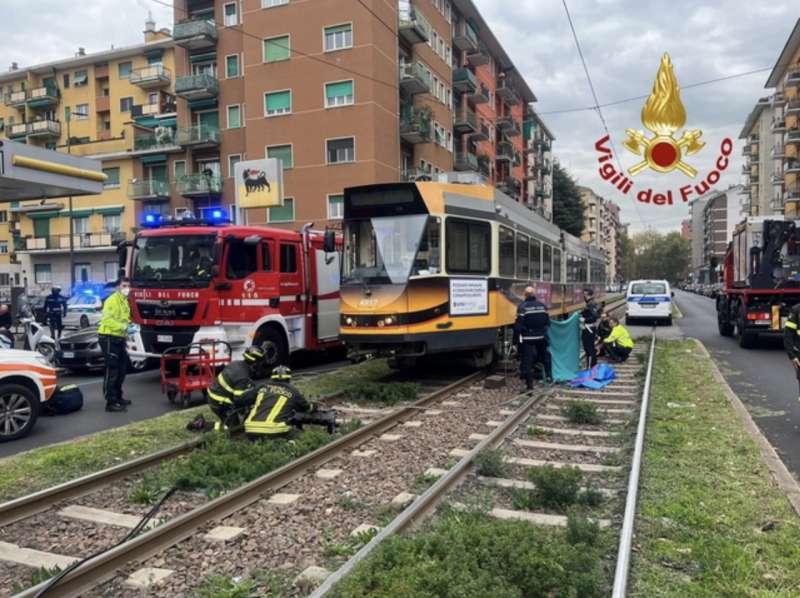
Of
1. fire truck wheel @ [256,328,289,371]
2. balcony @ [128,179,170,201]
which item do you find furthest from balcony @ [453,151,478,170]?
fire truck wheel @ [256,328,289,371]

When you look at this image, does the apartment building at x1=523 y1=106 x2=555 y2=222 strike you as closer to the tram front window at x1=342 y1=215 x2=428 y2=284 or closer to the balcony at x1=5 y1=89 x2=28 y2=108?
the balcony at x1=5 y1=89 x2=28 y2=108

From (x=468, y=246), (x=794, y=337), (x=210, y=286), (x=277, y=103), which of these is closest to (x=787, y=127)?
(x=277, y=103)

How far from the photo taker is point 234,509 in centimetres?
533

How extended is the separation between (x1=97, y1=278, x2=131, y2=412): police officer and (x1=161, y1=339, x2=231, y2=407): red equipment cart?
25.3 inches

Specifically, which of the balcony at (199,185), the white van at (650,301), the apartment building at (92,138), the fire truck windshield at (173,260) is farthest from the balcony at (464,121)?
the fire truck windshield at (173,260)

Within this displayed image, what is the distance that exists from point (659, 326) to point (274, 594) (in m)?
25.9

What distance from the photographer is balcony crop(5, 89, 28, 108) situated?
52562mm

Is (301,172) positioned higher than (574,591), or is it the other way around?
(301,172)

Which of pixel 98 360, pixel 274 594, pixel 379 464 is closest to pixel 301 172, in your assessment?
pixel 98 360

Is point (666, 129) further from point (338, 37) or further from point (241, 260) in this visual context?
point (338, 37)

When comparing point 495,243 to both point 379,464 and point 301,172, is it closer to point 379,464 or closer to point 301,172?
point 379,464

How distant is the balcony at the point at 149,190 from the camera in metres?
42.2

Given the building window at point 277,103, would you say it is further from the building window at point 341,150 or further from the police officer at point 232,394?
the police officer at point 232,394

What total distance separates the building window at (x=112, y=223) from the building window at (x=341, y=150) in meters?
19.5
